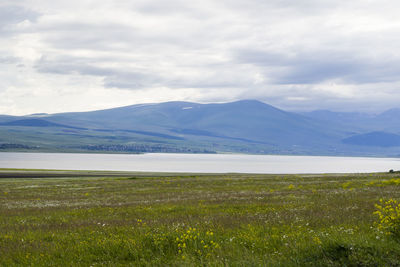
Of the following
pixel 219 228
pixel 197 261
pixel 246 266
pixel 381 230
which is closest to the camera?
pixel 246 266

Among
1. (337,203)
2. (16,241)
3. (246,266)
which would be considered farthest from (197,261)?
(337,203)

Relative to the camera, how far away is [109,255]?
36.7 feet

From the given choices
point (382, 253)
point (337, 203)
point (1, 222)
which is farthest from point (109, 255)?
point (337, 203)

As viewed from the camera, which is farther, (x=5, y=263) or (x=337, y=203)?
(x=337, y=203)

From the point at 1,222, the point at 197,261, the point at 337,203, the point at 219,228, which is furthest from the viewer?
the point at 337,203

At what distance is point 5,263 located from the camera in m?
11.2

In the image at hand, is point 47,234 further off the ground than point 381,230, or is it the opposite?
point 381,230

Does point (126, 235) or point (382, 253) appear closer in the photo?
point (382, 253)

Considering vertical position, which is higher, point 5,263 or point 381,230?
point 381,230

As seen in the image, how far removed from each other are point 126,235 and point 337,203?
542 inches

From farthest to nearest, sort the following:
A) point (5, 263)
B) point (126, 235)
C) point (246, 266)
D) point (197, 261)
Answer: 1. point (126, 235)
2. point (5, 263)
3. point (197, 261)
4. point (246, 266)

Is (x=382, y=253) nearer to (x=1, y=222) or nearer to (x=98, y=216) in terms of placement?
(x=98, y=216)

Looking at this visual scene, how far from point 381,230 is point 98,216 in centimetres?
1491

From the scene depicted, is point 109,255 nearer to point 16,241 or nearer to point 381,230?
point 16,241
